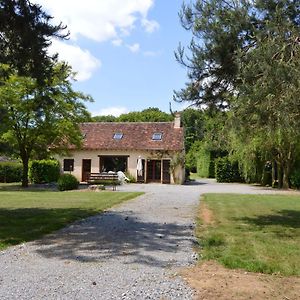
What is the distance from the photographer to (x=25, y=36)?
34.4ft

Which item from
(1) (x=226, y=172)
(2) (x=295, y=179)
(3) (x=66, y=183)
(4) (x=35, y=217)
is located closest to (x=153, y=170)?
(1) (x=226, y=172)

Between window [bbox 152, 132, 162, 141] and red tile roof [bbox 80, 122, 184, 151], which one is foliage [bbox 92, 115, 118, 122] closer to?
red tile roof [bbox 80, 122, 184, 151]

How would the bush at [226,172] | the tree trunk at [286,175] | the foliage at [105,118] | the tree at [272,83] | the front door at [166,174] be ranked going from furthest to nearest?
the foliage at [105,118]
the bush at [226,172]
the front door at [166,174]
the tree trunk at [286,175]
the tree at [272,83]

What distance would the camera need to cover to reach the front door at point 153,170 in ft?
126

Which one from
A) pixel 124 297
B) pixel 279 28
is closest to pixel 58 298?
pixel 124 297

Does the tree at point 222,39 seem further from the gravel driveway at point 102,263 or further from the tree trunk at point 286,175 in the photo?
the tree trunk at point 286,175

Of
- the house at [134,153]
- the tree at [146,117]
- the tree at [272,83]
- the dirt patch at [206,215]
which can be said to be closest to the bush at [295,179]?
the house at [134,153]

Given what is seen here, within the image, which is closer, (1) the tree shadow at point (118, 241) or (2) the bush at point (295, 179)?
(1) the tree shadow at point (118, 241)

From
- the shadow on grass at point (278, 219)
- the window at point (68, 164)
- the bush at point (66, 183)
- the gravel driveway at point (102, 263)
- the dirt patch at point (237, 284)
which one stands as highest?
the window at point (68, 164)

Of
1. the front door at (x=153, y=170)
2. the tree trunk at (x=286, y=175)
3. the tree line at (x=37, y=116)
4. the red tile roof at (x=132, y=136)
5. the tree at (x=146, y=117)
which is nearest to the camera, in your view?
the tree line at (x=37, y=116)

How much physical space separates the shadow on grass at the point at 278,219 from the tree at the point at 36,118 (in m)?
16.9

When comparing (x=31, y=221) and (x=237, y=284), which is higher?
(x=31, y=221)

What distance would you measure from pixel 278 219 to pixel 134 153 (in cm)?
2588

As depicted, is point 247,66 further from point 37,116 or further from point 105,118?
point 105,118
